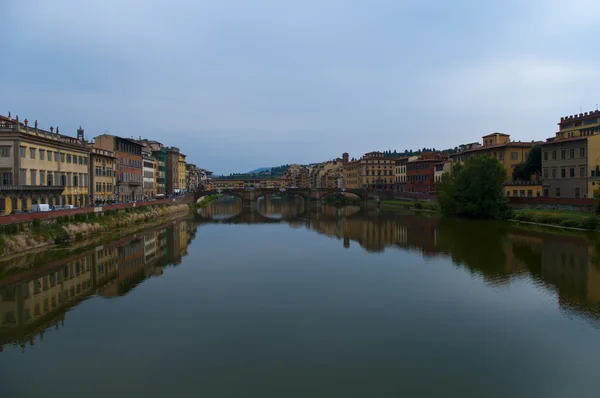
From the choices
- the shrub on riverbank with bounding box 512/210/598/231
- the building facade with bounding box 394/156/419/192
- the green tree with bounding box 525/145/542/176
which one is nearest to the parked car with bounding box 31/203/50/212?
the shrub on riverbank with bounding box 512/210/598/231

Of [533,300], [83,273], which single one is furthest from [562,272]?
[83,273]

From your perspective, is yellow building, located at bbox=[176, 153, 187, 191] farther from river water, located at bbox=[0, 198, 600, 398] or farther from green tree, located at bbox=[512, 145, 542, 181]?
river water, located at bbox=[0, 198, 600, 398]

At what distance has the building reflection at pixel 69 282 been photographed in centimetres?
1567

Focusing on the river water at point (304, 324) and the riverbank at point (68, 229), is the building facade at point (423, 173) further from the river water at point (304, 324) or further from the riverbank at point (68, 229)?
the river water at point (304, 324)

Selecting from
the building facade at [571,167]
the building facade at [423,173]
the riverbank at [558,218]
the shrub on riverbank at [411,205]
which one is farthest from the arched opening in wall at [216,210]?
the building facade at [571,167]

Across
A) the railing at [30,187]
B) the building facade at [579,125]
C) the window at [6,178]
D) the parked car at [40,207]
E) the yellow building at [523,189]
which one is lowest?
the parked car at [40,207]

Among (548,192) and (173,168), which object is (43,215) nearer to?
(548,192)

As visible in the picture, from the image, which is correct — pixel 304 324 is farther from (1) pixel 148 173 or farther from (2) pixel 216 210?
(2) pixel 216 210

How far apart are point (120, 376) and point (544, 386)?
9756 millimetres

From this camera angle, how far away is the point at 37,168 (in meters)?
35.0

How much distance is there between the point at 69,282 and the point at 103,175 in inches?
1194

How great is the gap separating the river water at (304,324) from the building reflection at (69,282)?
0.09 metres

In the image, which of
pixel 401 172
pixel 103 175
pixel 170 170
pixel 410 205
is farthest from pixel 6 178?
pixel 401 172

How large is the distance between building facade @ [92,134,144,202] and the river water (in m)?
27.1
